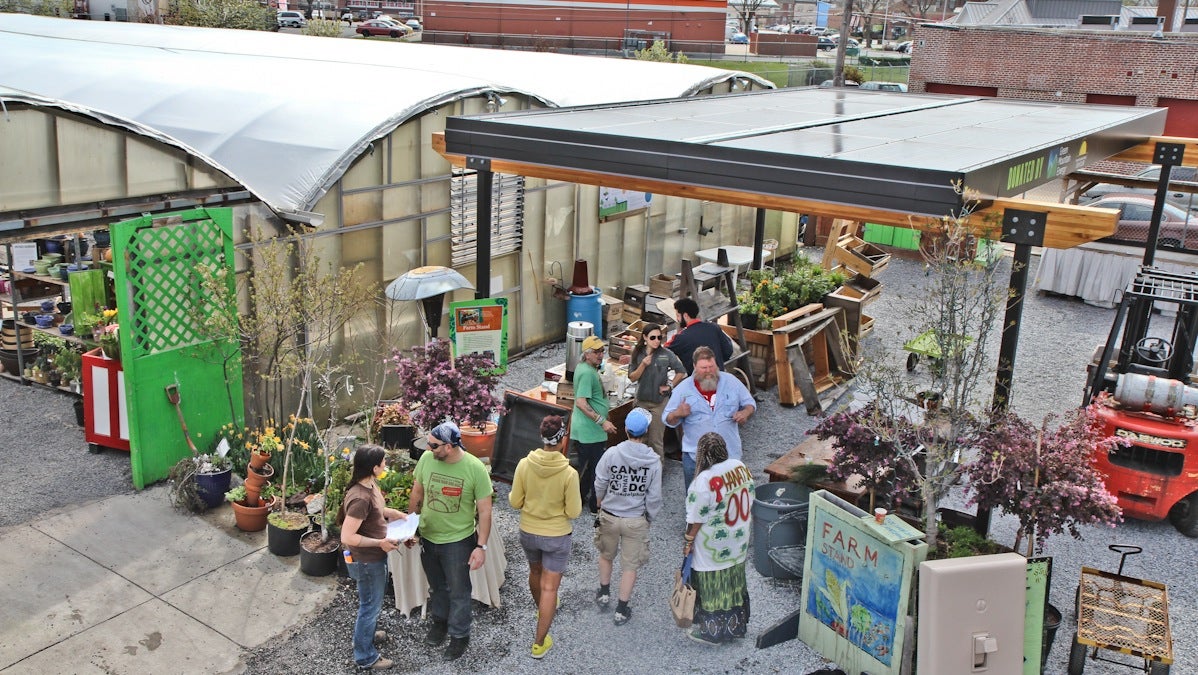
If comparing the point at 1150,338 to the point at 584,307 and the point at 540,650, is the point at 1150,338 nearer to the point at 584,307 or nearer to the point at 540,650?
the point at 584,307

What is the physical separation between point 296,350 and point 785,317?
6148 mm

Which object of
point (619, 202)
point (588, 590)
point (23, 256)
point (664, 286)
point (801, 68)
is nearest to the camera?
point (588, 590)

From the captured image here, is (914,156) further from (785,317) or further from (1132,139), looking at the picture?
(1132,139)

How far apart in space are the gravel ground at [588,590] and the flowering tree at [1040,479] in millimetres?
1277

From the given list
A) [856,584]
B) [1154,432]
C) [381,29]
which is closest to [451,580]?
[856,584]

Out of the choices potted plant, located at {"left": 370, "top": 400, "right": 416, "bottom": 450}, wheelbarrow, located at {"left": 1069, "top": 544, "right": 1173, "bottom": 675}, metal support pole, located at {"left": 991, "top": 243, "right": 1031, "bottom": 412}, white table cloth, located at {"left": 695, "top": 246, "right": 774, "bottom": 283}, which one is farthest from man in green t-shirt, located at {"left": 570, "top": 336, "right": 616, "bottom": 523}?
white table cloth, located at {"left": 695, "top": 246, "right": 774, "bottom": 283}

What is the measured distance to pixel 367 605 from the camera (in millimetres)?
6805

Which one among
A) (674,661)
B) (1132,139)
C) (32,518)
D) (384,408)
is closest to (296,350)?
(384,408)

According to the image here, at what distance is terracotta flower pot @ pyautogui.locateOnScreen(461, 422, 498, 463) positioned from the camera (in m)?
10.2

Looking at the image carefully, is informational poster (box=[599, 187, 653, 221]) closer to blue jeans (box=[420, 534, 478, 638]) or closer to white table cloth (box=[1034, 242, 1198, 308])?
white table cloth (box=[1034, 242, 1198, 308])

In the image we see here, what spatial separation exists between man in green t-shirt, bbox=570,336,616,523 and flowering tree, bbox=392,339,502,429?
801 millimetres

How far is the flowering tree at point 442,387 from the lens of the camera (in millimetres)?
8844

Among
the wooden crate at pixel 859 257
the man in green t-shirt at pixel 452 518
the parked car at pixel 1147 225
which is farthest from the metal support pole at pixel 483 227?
the parked car at pixel 1147 225

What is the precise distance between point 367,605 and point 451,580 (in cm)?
60
